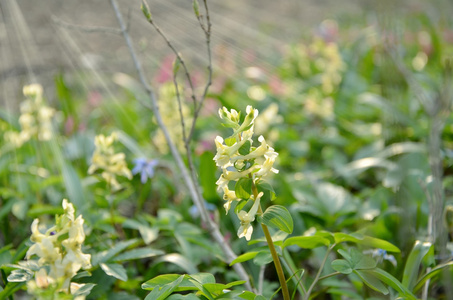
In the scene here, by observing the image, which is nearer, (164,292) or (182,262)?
(164,292)

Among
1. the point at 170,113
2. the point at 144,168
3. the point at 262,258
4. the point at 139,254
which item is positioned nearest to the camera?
the point at 262,258

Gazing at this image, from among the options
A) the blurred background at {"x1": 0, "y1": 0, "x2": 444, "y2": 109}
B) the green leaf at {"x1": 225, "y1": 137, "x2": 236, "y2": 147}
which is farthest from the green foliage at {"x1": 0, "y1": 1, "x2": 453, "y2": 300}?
the blurred background at {"x1": 0, "y1": 0, "x2": 444, "y2": 109}

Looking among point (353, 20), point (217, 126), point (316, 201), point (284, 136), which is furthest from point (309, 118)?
point (353, 20)

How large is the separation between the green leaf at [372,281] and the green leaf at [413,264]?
156mm

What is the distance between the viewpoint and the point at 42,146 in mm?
1748

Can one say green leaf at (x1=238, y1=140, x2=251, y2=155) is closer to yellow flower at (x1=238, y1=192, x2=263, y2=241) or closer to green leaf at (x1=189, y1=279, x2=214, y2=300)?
yellow flower at (x1=238, y1=192, x2=263, y2=241)

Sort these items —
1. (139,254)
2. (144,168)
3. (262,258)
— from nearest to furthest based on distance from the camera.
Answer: (262,258) < (139,254) < (144,168)

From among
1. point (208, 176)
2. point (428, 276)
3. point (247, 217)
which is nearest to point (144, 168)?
point (208, 176)

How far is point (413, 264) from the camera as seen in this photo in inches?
35.7

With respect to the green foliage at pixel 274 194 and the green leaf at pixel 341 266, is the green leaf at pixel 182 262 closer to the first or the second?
the green foliage at pixel 274 194

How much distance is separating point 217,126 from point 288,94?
1.94 feet

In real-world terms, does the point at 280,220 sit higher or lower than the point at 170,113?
higher

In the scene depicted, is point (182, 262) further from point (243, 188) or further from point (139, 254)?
point (243, 188)

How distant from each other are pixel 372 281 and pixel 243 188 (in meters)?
0.28
